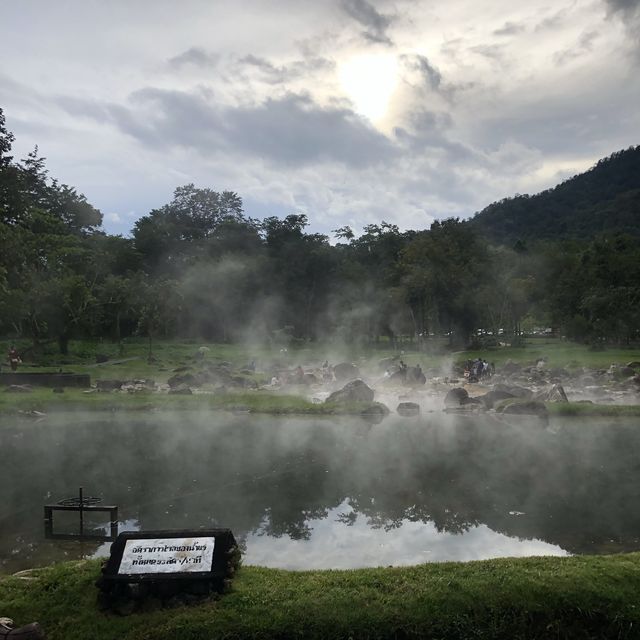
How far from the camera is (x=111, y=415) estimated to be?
80.5 ft

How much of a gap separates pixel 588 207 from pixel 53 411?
160 m

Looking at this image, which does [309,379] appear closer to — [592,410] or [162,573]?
[592,410]

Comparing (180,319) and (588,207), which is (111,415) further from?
(588,207)

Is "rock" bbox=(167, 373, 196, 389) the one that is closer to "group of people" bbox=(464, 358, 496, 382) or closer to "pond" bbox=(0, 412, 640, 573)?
"pond" bbox=(0, 412, 640, 573)

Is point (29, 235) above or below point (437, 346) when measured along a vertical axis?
above

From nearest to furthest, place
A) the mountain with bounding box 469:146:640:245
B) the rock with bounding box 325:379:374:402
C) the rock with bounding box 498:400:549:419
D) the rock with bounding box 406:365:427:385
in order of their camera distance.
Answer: the rock with bounding box 498:400:549:419 → the rock with bounding box 325:379:374:402 → the rock with bounding box 406:365:427:385 → the mountain with bounding box 469:146:640:245

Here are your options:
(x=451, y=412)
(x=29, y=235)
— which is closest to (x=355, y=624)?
(x=451, y=412)

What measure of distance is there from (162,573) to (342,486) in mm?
7357

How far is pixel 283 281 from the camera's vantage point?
7550 centimetres

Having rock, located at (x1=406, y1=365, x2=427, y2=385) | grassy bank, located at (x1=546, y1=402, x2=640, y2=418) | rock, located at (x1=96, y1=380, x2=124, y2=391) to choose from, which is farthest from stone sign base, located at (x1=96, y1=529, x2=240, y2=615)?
rock, located at (x1=406, y1=365, x2=427, y2=385)

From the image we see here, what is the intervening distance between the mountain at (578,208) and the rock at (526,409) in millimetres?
109050

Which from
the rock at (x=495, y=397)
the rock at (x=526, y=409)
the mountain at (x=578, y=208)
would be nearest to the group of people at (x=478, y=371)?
the rock at (x=495, y=397)

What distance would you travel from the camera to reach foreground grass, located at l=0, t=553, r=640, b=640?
7.04 meters

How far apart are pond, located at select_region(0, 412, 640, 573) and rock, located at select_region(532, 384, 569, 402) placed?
4.20 meters
